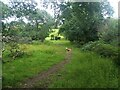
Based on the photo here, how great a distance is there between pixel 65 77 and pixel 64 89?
2.77 m

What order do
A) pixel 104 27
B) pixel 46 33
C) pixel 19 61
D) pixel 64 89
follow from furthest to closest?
pixel 46 33
pixel 104 27
pixel 19 61
pixel 64 89

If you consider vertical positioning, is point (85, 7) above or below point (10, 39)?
above

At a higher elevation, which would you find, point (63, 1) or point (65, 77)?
Result: point (63, 1)

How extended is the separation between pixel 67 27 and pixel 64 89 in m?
26.9

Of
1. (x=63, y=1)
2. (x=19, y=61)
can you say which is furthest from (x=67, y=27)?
(x=63, y=1)

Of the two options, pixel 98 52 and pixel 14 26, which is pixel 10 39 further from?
pixel 98 52

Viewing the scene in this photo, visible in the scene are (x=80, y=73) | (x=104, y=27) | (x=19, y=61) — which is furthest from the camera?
(x=104, y=27)

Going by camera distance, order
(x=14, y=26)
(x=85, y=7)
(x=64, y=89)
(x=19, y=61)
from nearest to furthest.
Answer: (x=64, y=89) → (x=14, y=26) → (x=85, y=7) → (x=19, y=61)

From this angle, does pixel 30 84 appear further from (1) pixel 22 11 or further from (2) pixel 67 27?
(2) pixel 67 27

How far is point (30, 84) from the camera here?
12906mm

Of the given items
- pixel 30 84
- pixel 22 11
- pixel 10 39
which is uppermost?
pixel 22 11

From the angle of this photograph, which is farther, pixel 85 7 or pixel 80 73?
pixel 80 73

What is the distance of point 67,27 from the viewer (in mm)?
38000

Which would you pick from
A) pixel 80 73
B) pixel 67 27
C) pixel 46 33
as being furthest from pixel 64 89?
pixel 46 33
